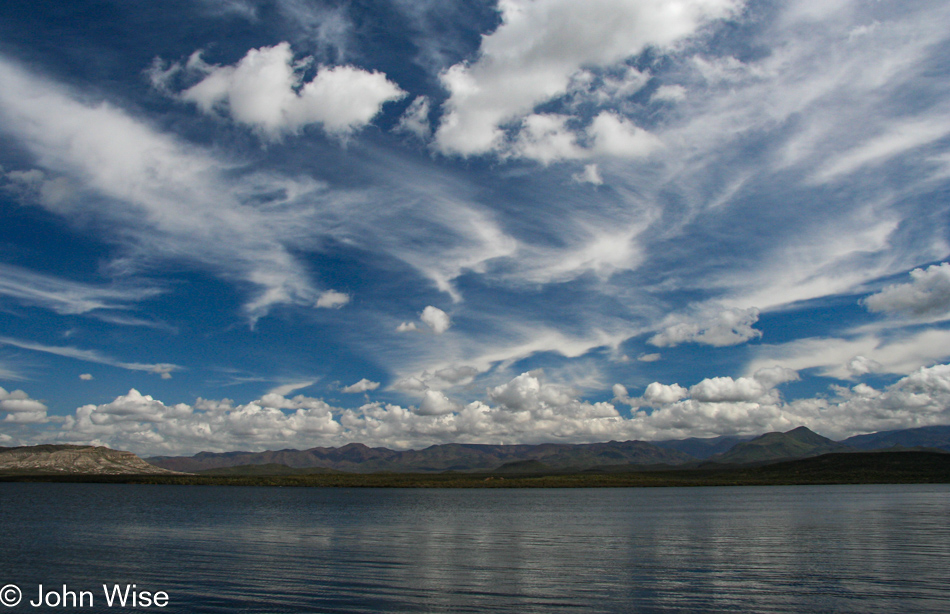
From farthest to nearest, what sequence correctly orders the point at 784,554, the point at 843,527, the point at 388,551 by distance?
1. the point at 843,527
2. the point at 388,551
3. the point at 784,554

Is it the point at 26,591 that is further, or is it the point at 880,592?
the point at 26,591

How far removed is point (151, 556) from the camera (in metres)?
42.9

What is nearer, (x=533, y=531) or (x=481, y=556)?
(x=481, y=556)

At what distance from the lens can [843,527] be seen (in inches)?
2464

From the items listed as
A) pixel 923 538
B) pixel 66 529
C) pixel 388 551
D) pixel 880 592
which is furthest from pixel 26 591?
pixel 923 538

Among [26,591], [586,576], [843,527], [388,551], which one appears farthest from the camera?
[843,527]

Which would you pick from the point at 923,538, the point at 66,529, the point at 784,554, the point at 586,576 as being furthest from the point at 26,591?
the point at 923,538

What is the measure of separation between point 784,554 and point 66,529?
7189cm

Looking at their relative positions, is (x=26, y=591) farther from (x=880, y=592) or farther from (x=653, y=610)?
(x=880, y=592)

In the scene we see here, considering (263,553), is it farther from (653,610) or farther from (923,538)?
(923,538)

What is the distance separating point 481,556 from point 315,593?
16802 mm

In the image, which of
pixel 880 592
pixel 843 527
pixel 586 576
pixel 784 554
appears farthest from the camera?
pixel 843 527

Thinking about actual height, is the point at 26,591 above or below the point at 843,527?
above

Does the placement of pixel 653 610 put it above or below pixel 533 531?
above
